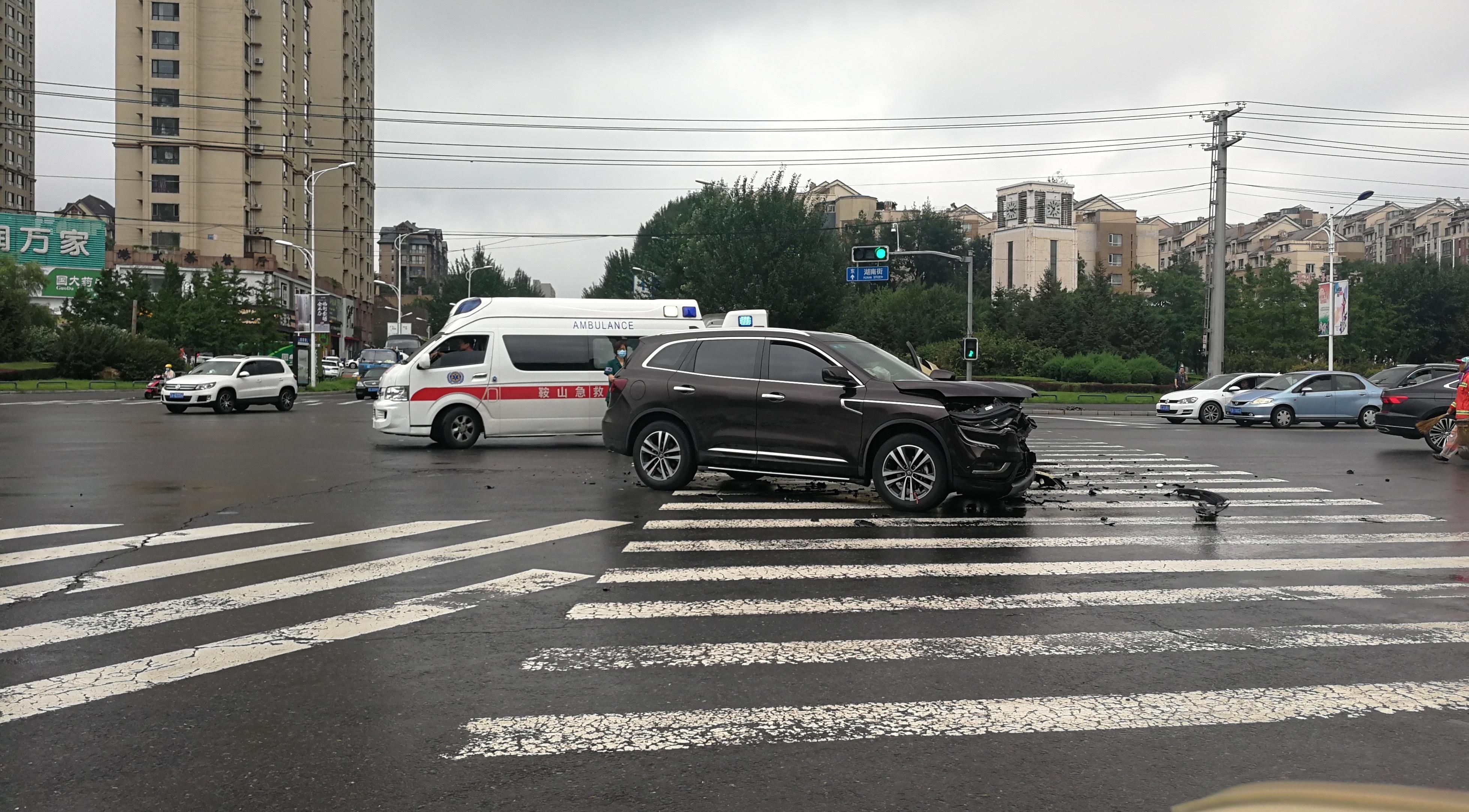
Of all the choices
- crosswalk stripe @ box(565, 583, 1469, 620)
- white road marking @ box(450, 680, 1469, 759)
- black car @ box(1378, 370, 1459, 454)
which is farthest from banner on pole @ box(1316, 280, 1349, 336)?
white road marking @ box(450, 680, 1469, 759)

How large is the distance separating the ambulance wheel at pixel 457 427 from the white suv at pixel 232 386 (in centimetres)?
1432

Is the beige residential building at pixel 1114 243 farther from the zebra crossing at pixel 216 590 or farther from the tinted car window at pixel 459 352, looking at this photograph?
the zebra crossing at pixel 216 590

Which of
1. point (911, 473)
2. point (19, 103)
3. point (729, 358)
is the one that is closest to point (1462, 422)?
point (911, 473)

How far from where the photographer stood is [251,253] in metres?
83.2

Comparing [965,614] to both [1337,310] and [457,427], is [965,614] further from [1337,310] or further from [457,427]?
[1337,310]

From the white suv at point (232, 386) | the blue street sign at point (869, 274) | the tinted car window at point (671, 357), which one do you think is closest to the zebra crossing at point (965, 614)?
the tinted car window at point (671, 357)

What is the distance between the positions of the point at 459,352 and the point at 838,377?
9.74 meters

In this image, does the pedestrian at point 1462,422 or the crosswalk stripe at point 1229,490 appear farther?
the pedestrian at point 1462,422

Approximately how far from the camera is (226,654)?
18.2ft

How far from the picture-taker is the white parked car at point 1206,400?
1238 inches

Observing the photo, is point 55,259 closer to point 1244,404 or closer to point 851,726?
point 1244,404

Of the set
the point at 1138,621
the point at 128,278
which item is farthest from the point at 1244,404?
the point at 128,278

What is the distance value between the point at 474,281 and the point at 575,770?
101831 mm

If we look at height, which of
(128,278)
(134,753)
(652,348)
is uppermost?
(128,278)
